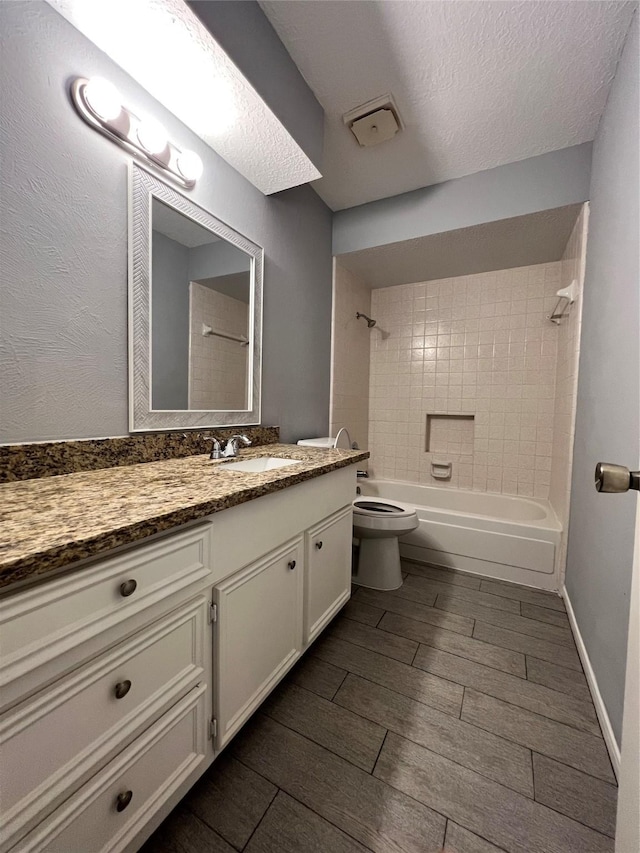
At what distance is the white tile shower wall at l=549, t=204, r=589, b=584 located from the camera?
6.08ft

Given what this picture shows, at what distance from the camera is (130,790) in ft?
2.25

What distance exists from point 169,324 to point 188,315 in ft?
0.40

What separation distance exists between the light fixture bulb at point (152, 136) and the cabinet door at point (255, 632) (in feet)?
4.90

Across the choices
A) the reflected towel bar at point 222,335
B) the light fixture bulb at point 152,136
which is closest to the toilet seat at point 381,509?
the reflected towel bar at point 222,335

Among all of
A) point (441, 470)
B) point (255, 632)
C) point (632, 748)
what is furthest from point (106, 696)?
point (441, 470)

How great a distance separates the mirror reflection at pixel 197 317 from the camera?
131 centimetres

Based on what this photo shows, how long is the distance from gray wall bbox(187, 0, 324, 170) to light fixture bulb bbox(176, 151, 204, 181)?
366 millimetres

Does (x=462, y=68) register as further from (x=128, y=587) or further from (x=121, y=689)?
(x=121, y=689)

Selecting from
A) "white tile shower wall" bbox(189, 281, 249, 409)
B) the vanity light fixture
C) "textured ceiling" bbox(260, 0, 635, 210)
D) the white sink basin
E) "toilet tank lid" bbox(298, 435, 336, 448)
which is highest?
"textured ceiling" bbox(260, 0, 635, 210)

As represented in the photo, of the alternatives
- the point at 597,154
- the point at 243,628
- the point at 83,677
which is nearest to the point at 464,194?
the point at 597,154

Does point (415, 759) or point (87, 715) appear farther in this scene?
point (415, 759)

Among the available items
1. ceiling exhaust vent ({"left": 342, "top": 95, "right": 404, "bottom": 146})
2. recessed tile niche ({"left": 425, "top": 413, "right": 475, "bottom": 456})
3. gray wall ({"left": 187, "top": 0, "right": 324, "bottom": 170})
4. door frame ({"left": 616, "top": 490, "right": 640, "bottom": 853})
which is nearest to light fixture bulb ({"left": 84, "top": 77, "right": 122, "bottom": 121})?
gray wall ({"left": 187, "top": 0, "right": 324, "bottom": 170})

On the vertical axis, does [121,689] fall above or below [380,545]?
above

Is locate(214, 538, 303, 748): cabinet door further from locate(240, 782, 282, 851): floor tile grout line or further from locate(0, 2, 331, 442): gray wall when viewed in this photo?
locate(0, 2, 331, 442): gray wall
